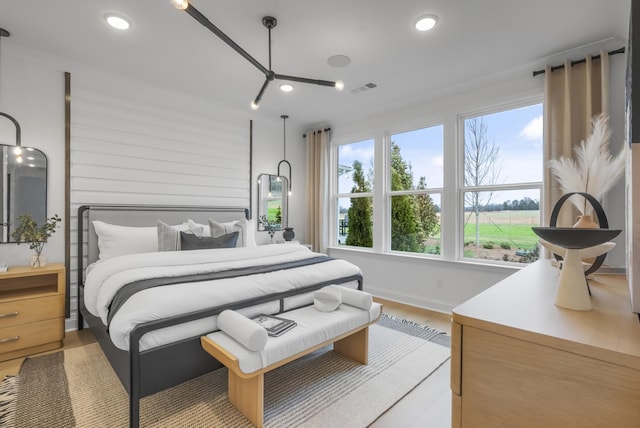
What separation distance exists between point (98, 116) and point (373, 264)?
150 inches

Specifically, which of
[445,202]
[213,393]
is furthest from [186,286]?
[445,202]

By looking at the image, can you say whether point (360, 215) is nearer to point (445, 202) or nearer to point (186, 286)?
point (445, 202)

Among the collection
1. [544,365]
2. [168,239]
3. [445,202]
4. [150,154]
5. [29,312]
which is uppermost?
[150,154]

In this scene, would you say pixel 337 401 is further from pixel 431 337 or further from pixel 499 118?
pixel 499 118

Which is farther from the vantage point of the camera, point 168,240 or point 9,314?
point 168,240

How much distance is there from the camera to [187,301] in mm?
1837

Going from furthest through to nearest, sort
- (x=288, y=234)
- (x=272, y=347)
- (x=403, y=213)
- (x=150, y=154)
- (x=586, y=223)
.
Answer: (x=288, y=234), (x=403, y=213), (x=150, y=154), (x=272, y=347), (x=586, y=223)

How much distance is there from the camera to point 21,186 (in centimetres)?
280

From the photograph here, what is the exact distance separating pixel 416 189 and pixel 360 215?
1000 mm

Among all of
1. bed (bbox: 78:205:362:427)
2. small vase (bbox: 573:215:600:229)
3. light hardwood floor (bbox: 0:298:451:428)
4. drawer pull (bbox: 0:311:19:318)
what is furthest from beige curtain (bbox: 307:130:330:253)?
small vase (bbox: 573:215:600:229)

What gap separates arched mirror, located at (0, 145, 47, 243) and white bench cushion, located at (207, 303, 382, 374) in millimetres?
2382

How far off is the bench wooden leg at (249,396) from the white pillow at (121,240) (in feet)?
6.01

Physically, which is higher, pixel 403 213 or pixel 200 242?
pixel 403 213

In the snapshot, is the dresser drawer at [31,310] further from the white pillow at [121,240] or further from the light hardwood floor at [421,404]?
the white pillow at [121,240]
